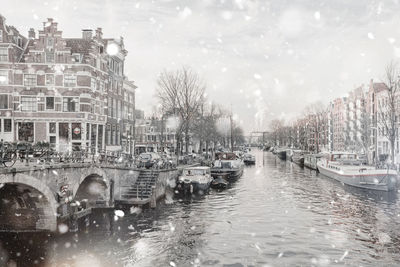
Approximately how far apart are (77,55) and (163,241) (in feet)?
85.2

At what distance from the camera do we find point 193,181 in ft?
124

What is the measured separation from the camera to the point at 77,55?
40.7m

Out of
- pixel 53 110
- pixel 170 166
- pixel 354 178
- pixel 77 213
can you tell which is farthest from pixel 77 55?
pixel 354 178

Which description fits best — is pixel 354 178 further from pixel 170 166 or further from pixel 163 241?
pixel 163 241

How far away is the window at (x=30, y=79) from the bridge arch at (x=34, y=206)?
2084 cm

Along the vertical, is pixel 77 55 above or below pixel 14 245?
above

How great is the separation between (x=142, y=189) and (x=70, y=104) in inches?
559

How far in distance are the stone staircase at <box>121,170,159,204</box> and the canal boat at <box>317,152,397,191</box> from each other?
21.4 meters

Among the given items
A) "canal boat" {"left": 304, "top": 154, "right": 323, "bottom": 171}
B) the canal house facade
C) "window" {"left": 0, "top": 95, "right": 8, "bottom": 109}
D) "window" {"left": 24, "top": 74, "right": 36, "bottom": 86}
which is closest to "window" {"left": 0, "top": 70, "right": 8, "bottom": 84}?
the canal house facade

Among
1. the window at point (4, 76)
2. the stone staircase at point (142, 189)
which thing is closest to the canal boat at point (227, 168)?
the stone staircase at point (142, 189)

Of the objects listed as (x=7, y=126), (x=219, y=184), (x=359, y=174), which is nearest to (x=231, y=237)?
(x=219, y=184)

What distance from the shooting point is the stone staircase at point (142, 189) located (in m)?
29.8

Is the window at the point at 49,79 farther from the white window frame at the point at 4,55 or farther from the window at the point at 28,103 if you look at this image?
the white window frame at the point at 4,55

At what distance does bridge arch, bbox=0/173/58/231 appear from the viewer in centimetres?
2017
